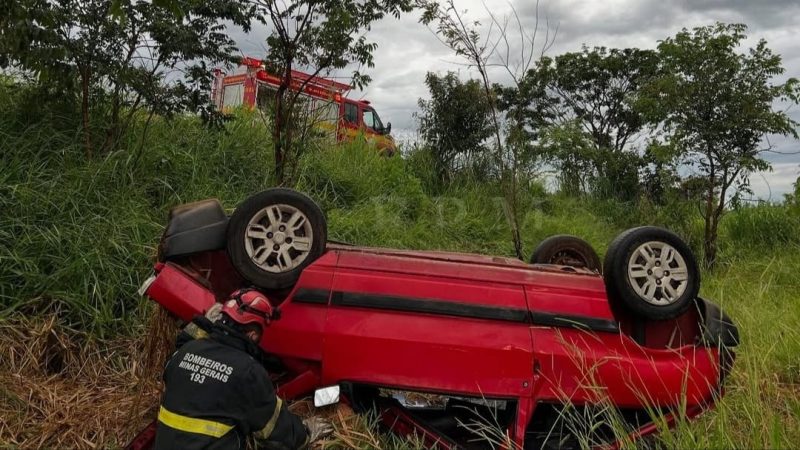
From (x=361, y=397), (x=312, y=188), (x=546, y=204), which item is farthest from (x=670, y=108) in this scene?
(x=361, y=397)

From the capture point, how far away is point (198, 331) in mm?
2576

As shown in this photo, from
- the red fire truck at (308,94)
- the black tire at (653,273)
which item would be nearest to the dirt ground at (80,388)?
the black tire at (653,273)

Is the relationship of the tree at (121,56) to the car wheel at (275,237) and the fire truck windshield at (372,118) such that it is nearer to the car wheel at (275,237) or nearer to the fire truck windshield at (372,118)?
the car wheel at (275,237)

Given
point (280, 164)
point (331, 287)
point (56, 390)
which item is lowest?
point (56, 390)

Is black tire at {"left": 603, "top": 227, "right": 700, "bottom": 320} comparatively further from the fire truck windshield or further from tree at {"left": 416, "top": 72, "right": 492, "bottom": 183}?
the fire truck windshield

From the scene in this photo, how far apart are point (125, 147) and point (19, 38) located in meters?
2.08

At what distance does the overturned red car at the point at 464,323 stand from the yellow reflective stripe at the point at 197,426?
0.45 meters

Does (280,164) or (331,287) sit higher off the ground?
(280,164)

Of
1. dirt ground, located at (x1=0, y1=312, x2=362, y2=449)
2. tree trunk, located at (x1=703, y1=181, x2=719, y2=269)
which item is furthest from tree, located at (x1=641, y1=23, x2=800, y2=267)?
dirt ground, located at (x1=0, y1=312, x2=362, y2=449)

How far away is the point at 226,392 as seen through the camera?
2.43 meters

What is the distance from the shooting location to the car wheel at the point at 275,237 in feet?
9.29

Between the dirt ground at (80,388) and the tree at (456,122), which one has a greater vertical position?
the tree at (456,122)

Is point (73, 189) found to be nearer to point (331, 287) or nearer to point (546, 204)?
point (331, 287)

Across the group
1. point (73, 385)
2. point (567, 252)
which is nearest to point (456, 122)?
point (567, 252)
